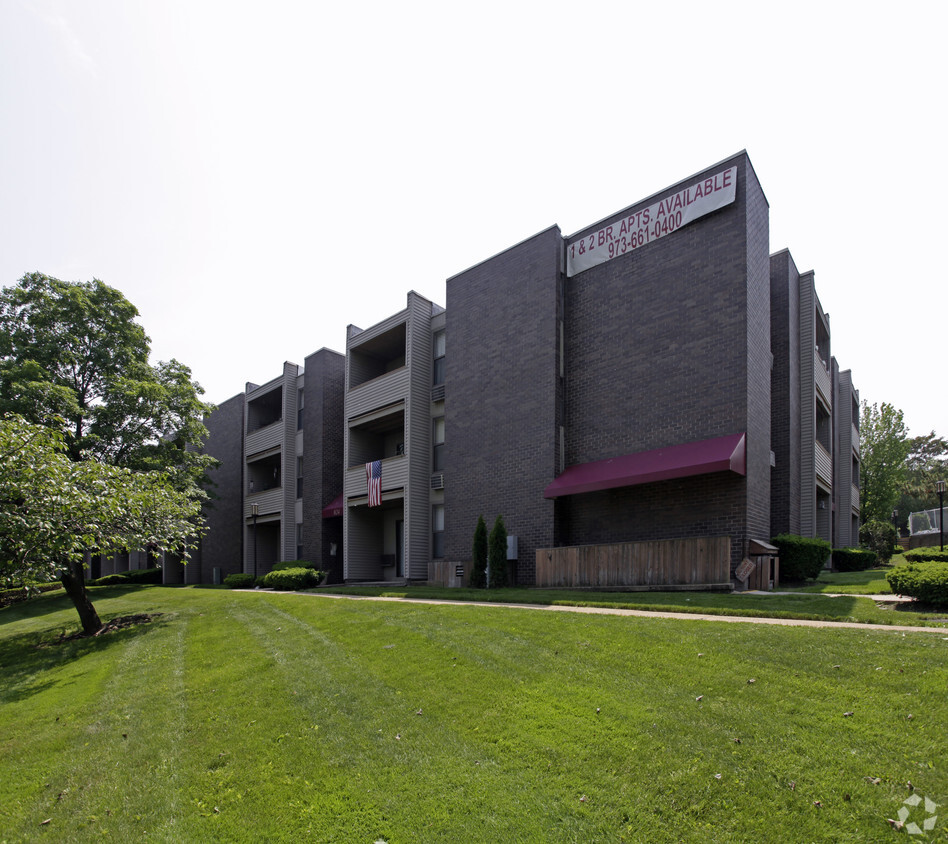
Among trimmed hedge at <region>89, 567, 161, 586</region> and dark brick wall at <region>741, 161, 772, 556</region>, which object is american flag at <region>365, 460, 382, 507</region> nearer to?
dark brick wall at <region>741, 161, 772, 556</region>

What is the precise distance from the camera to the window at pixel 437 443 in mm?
21625

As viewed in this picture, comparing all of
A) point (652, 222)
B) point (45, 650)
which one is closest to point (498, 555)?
point (652, 222)

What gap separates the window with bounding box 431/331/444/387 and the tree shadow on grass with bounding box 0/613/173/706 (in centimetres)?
1120

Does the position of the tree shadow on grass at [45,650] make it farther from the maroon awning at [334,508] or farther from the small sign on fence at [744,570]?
the small sign on fence at [744,570]

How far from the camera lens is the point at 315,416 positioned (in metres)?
27.1

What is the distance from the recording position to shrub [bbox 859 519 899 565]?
27.5 metres

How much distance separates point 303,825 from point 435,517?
17.0 m

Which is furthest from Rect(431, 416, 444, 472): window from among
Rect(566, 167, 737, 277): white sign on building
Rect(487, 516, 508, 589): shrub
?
Rect(566, 167, 737, 277): white sign on building

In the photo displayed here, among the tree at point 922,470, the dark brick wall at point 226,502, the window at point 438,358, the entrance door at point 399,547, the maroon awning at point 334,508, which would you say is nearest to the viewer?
the window at point 438,358

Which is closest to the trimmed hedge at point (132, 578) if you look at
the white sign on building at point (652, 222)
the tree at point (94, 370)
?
the tree at point (94, 370)

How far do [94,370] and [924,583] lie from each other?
2684cm

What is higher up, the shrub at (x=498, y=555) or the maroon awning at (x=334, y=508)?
the maroon awning at (x=334, y=508)

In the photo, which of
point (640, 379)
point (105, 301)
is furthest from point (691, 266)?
point (105, 301)

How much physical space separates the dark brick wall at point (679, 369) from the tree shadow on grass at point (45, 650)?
10831 mm
